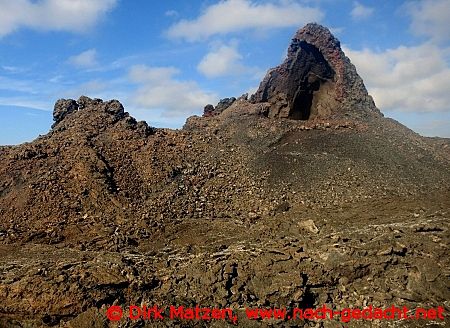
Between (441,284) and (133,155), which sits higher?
(133,155)

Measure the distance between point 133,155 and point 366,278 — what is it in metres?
11.1

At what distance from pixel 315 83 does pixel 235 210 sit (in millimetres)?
13557

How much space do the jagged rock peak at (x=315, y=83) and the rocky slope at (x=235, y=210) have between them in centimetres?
11

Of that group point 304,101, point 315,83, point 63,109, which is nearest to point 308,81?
point 315,83

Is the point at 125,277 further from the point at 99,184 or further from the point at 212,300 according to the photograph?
the point at 99,184

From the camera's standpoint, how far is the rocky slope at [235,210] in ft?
32.8

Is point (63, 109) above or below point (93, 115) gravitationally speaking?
above

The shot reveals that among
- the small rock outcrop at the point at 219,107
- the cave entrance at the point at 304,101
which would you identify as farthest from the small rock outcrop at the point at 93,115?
the cave entrance at the point at 304,101

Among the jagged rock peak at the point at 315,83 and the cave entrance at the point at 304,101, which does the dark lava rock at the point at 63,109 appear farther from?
the cave entrance at the point at 304,101

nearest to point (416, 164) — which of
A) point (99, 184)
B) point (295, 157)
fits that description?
point (295, 157)

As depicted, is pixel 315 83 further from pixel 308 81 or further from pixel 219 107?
pixel 219 107

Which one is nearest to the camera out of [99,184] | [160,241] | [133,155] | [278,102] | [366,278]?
[366,278]

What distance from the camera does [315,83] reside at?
1027 inches

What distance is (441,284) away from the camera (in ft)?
33.1
